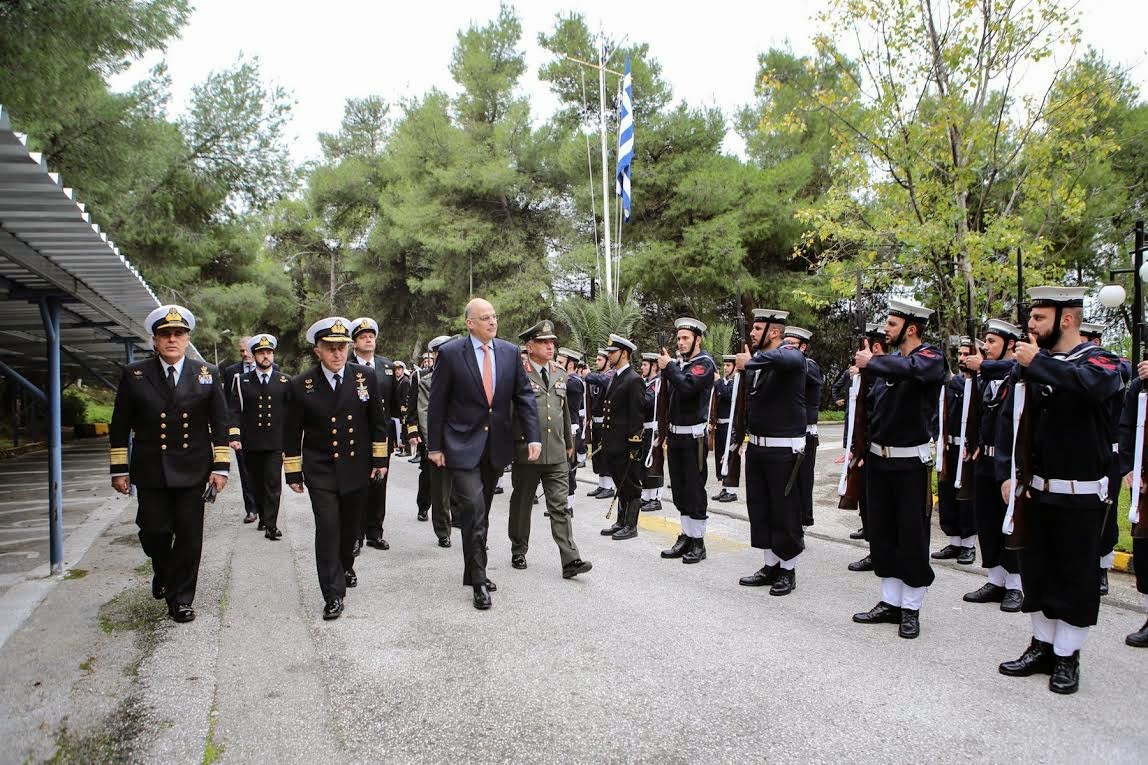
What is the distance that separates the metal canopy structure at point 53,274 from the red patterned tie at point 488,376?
2.47 m

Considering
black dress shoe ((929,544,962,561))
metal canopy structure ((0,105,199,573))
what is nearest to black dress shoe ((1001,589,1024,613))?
black dress shoe ((929,544,962,561))

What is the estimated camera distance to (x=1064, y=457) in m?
4.03

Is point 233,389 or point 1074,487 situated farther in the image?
point 233,389

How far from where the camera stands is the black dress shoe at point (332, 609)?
5164mm

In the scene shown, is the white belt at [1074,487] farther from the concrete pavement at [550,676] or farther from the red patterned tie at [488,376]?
the red patterned tie at [488,376]

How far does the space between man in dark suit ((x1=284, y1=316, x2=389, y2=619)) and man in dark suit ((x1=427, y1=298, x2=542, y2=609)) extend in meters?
0.45

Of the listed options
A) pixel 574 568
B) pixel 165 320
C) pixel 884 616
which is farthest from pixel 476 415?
pixel 884 616

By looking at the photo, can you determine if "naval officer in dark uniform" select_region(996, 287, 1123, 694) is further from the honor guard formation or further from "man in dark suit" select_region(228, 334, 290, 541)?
"man in dark suit" select_region(228, 334, 290, 541)

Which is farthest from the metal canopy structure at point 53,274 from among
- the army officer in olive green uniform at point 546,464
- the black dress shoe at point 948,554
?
the black dress shoe at point 948,554

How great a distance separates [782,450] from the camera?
18.9 ft

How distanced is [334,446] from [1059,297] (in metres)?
4.48

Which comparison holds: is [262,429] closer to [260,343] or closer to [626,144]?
[260,343]

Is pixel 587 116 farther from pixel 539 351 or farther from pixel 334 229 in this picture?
pixel 539 351

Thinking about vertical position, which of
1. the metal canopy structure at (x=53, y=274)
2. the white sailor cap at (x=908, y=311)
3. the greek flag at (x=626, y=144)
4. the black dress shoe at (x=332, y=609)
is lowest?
the black dress shoe at (x=332, y=609)
